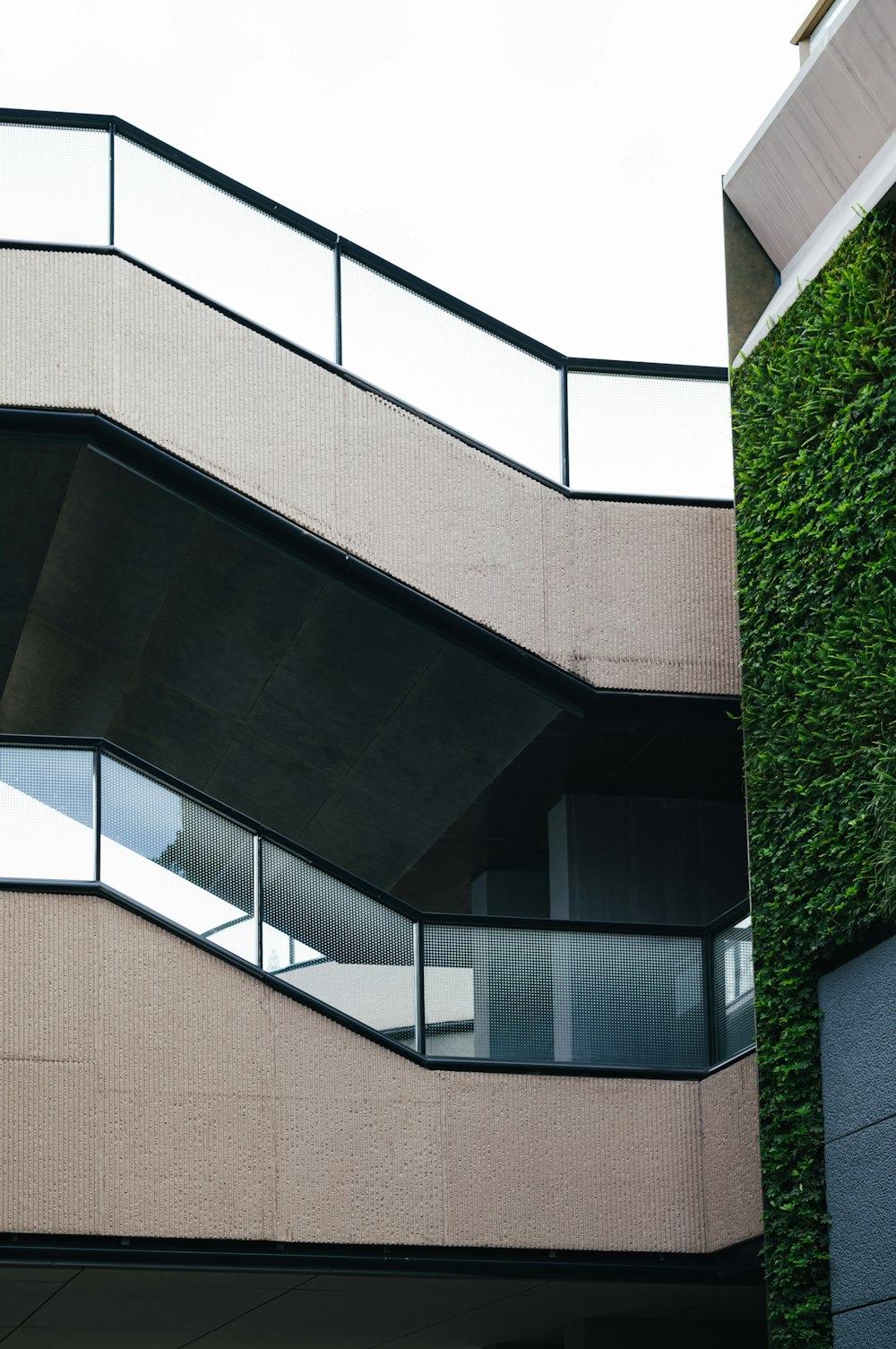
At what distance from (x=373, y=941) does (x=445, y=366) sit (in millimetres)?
3789

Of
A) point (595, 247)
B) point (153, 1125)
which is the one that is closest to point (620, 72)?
point (595, 247)

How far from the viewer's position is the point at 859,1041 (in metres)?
8.34

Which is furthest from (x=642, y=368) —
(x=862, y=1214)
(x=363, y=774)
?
(x=862, y=1214)

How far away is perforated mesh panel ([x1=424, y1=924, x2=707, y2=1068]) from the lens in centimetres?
1019

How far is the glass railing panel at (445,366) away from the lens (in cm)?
1108

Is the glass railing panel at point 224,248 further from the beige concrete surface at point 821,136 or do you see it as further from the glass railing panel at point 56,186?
the beige concrete surface at point 821,136

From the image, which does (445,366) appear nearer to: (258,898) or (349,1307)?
(258,898)

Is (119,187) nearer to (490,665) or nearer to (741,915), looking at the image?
(490,665)

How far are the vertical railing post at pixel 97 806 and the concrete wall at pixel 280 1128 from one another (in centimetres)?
20

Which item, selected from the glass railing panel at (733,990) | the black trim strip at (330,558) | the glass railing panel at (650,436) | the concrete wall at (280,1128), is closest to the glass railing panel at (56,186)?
the black trim strip at (330,558)

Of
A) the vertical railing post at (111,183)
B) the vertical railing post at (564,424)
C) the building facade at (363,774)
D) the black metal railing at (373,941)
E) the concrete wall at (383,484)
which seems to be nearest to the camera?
the building facade at (363,774)

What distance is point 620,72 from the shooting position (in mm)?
57781

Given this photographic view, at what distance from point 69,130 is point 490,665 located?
4.30 metres

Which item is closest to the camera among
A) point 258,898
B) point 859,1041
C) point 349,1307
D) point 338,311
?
point 859,1041
